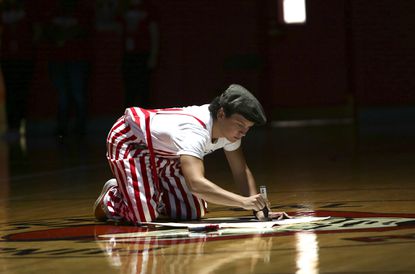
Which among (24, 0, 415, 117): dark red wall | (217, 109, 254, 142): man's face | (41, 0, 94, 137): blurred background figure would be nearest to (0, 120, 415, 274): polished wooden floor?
(217, 109, 254, 142): man's face

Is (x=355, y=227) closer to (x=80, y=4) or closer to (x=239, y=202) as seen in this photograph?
(x=239, y=202)

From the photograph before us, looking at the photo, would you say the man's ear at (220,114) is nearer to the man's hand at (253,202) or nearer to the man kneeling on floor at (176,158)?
the man kneeling on floor at (176,158)

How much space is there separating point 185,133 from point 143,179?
302 millimetres

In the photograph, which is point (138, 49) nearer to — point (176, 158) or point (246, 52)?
point (246, 52)

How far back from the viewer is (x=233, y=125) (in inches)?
151

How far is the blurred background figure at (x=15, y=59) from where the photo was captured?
10734 mm

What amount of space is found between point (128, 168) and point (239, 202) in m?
0.58

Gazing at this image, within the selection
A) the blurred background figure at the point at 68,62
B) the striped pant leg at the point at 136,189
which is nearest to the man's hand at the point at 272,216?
the striped pant leg at the point at 136,189

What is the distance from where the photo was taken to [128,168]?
4.10 metres

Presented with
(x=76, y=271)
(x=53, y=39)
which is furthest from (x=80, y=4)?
(x=76, y=271)

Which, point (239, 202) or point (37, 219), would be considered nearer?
point (239, 202)

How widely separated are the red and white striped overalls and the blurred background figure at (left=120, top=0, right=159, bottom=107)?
609 centimetres

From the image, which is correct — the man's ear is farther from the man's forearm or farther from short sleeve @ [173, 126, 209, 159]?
the man's forearm

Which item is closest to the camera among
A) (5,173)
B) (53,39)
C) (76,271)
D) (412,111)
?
(76,271)
